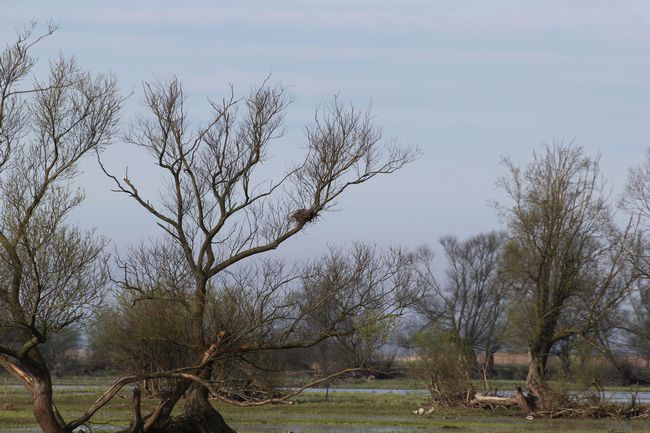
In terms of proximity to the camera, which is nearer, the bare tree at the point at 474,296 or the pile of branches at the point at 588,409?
the pile of branches at the point at 588,409

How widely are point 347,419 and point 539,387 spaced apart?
9.71m

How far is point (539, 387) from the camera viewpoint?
44.3m

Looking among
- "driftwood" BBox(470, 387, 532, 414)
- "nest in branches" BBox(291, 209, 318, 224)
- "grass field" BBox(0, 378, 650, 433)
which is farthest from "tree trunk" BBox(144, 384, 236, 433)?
"driftwood" BBox(470, 387, 532, 414)

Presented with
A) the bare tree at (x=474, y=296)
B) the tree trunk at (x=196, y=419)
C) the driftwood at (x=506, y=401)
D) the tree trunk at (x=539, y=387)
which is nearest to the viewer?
the tree trunk at (x=196, y=419)

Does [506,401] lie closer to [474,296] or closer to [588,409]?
[588,409]

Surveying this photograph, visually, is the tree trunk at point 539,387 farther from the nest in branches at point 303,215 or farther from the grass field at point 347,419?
the nest in branches at point 303,215

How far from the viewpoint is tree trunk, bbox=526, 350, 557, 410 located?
4266 centimetres

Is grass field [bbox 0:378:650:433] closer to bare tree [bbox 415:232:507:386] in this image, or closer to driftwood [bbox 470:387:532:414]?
driftwood [bbox 470:387:532:414]

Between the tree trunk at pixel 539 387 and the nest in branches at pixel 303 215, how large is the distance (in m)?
20.2

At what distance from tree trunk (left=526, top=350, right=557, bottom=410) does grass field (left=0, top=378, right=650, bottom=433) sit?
3.54 ft

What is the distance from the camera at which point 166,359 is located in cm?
4050

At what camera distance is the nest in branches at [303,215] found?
25.8 metres

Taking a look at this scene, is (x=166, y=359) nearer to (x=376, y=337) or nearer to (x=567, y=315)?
(x=376, y=337)

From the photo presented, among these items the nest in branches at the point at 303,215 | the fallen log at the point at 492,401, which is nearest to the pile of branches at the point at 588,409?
the fallen log at the point at 492,401
